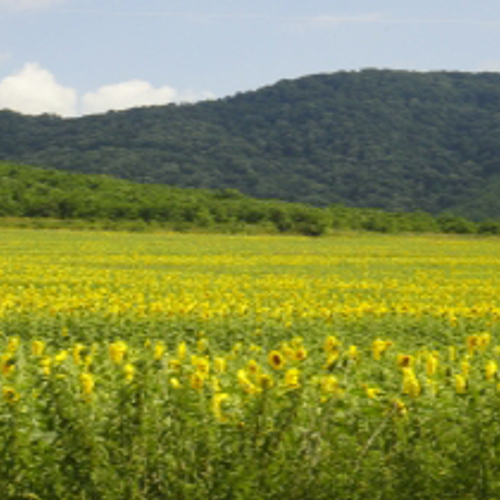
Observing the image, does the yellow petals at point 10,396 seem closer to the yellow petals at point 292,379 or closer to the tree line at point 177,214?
the yellow petals at point 292,379

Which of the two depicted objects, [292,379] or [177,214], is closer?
[292,379]

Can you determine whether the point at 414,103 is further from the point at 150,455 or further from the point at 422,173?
the point at 150,455

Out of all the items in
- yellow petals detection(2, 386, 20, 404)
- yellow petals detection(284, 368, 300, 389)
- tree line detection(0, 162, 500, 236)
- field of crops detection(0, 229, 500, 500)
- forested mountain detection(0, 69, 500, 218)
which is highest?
forested mountain detection(0, 69, 500, 218)

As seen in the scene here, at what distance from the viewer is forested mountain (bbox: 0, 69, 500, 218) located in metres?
152

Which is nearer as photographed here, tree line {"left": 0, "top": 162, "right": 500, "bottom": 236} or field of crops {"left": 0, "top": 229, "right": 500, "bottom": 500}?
field of crops {"left": 0, "top": 229, "right": 500, "bottom": 500}

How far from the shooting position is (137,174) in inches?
6289

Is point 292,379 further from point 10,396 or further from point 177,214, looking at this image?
point 177,214

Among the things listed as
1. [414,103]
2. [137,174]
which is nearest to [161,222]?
[137,174]

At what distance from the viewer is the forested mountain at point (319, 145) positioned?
15250 centimetres

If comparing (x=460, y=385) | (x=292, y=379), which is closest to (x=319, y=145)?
(x=460, y=385)

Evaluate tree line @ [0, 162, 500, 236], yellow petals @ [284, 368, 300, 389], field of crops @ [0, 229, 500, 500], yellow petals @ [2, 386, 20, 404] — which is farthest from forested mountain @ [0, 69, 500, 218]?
yellow petals @ [2, 386, 20, 404]

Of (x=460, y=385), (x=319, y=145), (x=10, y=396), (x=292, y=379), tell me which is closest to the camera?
(x=10, y=396)

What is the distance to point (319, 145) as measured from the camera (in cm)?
17388

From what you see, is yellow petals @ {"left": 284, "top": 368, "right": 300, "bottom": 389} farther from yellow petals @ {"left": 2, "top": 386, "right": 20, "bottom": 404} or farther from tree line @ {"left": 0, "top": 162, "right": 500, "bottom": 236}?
tree line @ {"left": 0, "top": 162, "right": 500, "bottom": 236}
